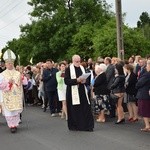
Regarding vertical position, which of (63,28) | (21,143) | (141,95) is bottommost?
(21,143)

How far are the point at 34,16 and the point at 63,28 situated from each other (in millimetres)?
5850

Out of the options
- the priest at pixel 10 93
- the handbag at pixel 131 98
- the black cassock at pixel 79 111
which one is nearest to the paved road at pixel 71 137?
the black cassock at pixel 79 111

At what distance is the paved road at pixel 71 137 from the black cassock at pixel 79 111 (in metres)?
0.25

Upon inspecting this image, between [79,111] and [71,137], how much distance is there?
1.30 meters

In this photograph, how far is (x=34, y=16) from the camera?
57312 mm

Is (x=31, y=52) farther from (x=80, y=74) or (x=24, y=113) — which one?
(x=80, y=74)

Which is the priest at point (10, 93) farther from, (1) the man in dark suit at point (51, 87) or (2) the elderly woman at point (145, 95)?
(2) the elderly woman at point (145, 95)

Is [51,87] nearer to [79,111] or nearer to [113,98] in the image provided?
[113,98]

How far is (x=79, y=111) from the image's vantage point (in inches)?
502

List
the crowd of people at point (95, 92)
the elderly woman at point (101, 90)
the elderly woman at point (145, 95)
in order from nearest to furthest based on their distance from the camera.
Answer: the elderly woman at point (145, 95) < the crowd of people at point (95, 92) < the elderly woman at point (101, 90)

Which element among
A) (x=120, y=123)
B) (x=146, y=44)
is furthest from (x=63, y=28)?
(x=120, y=123)

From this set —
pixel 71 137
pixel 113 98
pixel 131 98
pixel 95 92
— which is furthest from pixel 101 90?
pixel 71 137

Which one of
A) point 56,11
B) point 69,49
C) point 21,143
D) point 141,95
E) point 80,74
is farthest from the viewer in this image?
point 56,11

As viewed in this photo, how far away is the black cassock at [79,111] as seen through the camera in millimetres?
12594
